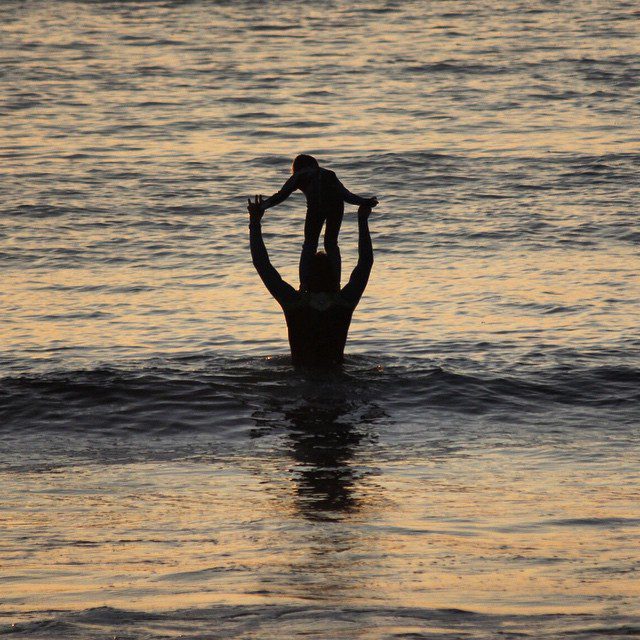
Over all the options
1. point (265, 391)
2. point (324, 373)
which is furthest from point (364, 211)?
point (265, 391)

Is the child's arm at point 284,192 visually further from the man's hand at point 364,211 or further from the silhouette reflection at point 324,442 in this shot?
the silhouette reflection at point 324,442

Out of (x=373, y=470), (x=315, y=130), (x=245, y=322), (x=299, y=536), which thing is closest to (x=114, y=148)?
(x=315, y=130)

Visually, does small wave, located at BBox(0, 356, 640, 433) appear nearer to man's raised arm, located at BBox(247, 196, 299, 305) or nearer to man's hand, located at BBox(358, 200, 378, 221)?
man's raised arm, located at BBox(247, 196, 299, 305)

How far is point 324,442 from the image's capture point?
12.2 m

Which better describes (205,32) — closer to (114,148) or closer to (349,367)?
(114,148)

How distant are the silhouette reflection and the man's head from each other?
108 cm

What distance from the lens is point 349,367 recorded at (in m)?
14.8

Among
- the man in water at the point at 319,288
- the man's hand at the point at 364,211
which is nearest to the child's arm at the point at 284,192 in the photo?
the man in water at the point at 319,288

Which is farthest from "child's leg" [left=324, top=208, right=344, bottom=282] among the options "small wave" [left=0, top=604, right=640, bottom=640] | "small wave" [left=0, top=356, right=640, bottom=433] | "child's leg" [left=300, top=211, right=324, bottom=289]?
"small wave" [left=0, top=604, right=640, bottom=640]

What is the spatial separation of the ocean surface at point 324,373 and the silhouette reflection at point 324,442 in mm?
43

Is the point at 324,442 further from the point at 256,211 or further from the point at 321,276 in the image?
the point at 256,211

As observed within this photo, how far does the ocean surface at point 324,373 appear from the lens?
8.12 metres

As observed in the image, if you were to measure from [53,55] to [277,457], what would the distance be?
28.0 meters

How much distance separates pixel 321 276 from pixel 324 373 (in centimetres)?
117
